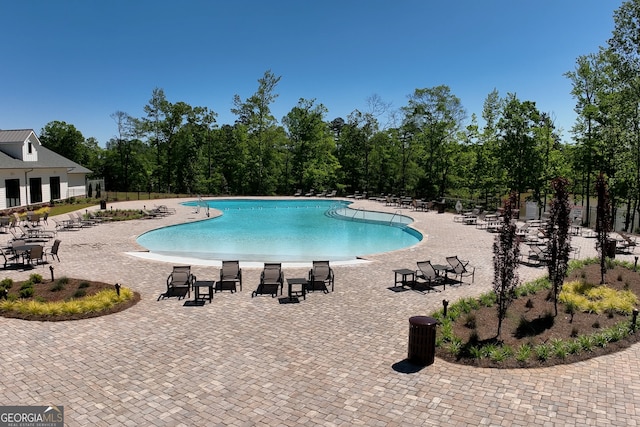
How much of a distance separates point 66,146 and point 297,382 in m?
64.8

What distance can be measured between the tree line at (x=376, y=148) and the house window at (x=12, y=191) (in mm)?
23795

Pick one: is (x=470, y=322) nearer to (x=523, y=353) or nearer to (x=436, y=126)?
(x=523, y=353)

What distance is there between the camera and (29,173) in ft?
112

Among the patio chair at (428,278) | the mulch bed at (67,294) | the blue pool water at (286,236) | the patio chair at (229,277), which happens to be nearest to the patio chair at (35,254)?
the mulch bed at (67,294)

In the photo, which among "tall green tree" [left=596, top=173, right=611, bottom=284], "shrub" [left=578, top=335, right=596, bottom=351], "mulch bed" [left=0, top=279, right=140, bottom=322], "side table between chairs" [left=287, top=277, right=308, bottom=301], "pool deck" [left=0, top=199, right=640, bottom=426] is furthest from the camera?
"tall green tree" [left=596, top=173, right=611, bottom=284]

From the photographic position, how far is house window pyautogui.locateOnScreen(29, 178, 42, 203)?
34469 millimetres

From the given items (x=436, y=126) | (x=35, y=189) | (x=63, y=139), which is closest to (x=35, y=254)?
(x=35, y=189)

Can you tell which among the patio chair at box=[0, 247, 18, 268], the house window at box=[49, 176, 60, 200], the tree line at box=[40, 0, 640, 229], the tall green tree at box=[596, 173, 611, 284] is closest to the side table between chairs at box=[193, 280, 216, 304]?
the patio chair at box=[0, 247, 18, 268]

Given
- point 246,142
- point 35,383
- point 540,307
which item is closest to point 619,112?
point 540,307

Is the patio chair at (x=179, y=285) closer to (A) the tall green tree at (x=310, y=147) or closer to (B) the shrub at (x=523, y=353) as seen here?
(B) the shrub at (x=523, y=353)

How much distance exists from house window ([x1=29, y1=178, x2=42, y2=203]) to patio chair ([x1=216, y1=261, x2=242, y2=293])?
96.8 ft

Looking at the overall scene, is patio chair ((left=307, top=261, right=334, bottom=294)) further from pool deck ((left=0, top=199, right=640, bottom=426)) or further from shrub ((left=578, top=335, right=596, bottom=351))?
shrub ((left=578, top=335, right=596, bottom=351))

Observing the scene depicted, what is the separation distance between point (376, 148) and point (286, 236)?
29.5 meters

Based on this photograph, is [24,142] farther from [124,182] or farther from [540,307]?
[540,307]
